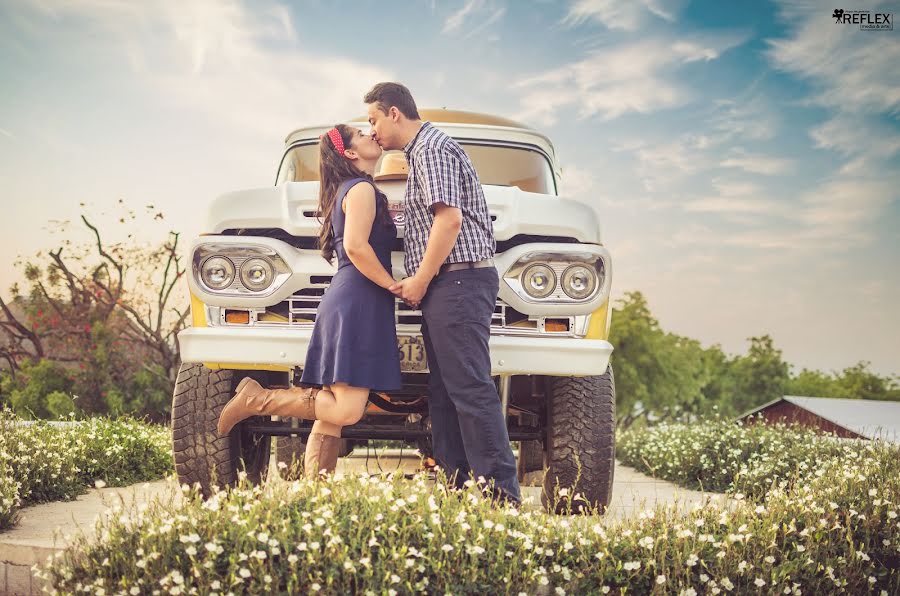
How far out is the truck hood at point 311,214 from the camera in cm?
411

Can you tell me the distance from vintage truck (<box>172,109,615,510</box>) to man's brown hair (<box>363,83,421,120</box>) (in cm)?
44

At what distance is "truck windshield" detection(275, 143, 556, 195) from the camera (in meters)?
5.70

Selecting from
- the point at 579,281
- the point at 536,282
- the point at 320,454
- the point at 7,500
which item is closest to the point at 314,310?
the point at 320,454

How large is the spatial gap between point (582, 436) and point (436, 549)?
4.93 ft

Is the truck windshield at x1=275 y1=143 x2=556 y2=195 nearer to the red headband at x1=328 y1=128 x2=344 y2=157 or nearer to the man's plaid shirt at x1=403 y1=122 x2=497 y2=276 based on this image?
the red headband at x1=328 y1=128 x2=344 y2=157

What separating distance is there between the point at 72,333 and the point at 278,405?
43.6ft

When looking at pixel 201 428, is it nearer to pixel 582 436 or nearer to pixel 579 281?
pixel 582 436

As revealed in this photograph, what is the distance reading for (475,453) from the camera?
12.7 ft

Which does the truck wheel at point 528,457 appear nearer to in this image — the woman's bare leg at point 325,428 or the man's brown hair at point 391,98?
the woman's bare leg at point 325,428

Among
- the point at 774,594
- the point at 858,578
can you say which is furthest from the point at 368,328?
the point at 858,578

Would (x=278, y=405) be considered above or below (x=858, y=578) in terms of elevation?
above

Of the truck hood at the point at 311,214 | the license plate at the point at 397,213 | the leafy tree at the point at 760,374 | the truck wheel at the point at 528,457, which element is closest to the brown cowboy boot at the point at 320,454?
the truck hood at the point at 311,214

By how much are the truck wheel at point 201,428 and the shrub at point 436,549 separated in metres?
0.84

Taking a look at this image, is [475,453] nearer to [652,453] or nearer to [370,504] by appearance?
[370,504]
